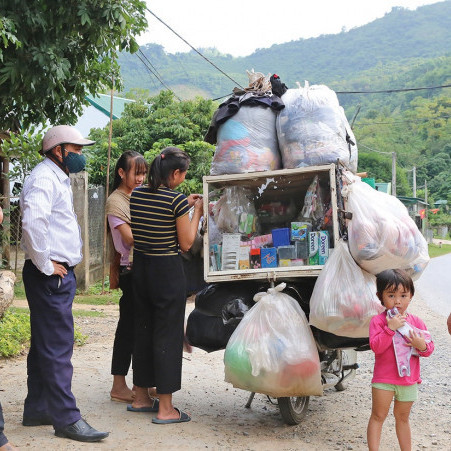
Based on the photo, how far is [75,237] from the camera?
4082 mm

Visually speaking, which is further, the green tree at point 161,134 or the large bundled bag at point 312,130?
the green tree at point 161,134

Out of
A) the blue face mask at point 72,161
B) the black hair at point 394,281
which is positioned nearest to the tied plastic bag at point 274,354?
the black hair at point 394,281

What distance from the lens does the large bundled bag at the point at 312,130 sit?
4.52 m

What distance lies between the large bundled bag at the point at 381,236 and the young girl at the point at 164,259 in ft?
3.45

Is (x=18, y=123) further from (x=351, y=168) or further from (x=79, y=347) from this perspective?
(x=351, y=168)

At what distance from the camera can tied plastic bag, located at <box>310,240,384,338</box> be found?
154 inches

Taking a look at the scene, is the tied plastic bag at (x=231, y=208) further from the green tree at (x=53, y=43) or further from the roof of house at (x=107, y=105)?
the roof of house at (x=107, y=105)

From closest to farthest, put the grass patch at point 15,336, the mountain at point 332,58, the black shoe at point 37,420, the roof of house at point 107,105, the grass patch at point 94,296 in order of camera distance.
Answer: the black shoe at point 37,420, the grass patch at point 15,336, the grass patch at point 94,296, the roof of house at point 107,105, the mountain at point 332,58

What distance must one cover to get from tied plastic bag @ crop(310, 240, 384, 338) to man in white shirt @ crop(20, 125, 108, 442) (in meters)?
1.44

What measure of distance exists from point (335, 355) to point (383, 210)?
4.40ft

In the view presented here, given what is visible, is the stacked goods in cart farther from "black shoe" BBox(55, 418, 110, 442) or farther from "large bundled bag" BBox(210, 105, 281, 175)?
"black shoe" BBox(55, 418, 110, 442)

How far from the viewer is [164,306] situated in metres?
4.43

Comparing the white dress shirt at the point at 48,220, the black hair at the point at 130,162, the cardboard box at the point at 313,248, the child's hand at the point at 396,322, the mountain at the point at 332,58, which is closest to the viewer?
the child's hand at the point at 396,322

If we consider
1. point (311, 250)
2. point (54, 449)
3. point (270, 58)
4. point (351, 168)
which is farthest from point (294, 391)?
point (270, 58)
